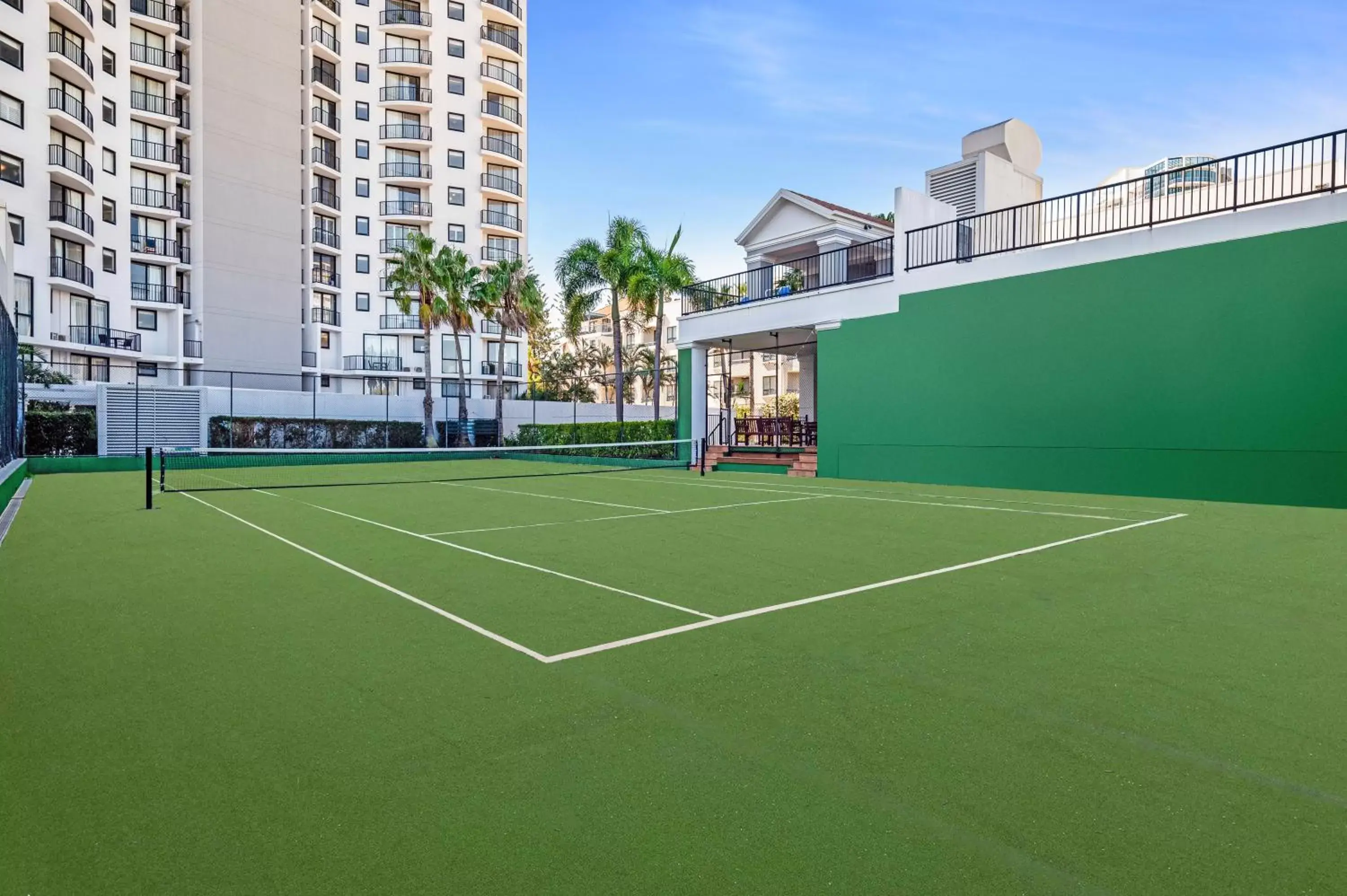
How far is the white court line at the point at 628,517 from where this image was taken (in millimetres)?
10094

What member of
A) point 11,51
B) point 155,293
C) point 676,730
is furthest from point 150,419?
point 676,730

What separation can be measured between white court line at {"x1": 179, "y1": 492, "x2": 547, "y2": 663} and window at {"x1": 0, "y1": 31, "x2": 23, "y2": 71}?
3853 cm

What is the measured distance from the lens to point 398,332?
55.8 metres

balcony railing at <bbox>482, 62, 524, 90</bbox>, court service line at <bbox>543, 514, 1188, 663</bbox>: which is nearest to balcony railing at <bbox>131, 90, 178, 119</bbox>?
balcony railing at <bbox>482, 62, 524, 90</bbox>

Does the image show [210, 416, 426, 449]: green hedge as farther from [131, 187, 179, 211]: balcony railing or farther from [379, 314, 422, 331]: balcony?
[131, 187, 179, 211]: balcony railing

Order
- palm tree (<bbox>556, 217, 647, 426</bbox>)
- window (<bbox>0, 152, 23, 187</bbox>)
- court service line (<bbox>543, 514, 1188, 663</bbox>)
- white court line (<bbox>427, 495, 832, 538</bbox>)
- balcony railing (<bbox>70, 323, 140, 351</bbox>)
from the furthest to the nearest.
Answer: balcony railing (<bbox>70, 323, 140, 351</bbox>) → window (<bbox>0, 152, 23, 187</bbox>) → palm tree (<bbox>556, 217, 647, 426</bbox>) → white court line (<bbox>427, 495, 832, 538</bbox>) → court service line (<bbox>543, 514, 1188, 663</bbox>)

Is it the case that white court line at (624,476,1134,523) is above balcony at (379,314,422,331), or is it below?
below

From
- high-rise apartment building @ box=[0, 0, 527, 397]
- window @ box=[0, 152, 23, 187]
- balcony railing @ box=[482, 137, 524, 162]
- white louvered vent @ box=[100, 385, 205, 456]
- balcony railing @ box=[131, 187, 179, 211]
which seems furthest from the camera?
balcony railing @ box=[482, 137, 524, 162]

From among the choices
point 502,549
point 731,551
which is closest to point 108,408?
point 502,549

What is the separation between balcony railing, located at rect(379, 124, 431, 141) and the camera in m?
56.5

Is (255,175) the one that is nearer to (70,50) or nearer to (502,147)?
(70,50)

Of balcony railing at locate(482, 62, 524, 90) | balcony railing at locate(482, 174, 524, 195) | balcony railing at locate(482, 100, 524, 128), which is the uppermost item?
balcony railing at locate(482, 62, 524, 90)

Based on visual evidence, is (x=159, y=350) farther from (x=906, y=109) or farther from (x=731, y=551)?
(x=731, y=551)

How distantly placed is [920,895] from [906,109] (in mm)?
26390
